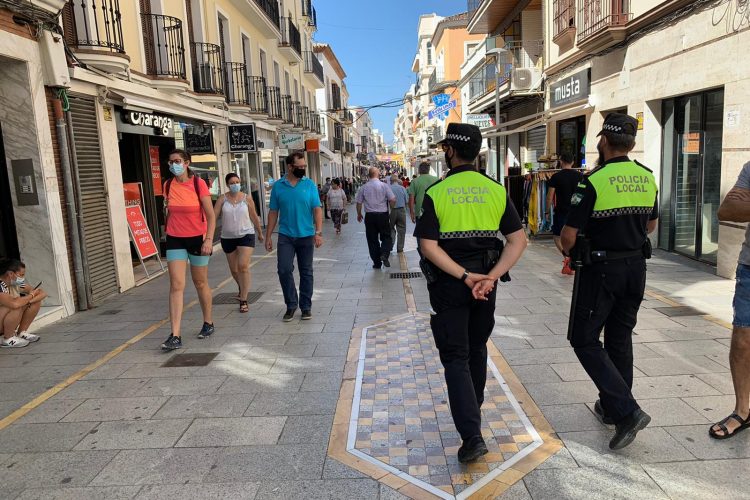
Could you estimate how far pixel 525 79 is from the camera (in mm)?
16109

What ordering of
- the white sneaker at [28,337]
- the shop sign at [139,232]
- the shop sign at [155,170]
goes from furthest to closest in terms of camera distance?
the shop sign at [155,170] → the shop sign at [139,232] → the white sneaker at [28,337]

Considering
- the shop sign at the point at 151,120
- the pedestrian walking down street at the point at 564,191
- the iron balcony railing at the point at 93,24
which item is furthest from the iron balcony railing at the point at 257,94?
the pedestrian walking down street at the point at 564,191

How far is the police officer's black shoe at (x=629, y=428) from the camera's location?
3.03m

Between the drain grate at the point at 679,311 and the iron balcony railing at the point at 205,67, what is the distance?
1058cm

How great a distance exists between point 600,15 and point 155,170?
9.61m

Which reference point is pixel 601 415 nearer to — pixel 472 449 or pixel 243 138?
pixel 472 449

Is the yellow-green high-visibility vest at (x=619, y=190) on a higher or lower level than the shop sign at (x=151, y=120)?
lower

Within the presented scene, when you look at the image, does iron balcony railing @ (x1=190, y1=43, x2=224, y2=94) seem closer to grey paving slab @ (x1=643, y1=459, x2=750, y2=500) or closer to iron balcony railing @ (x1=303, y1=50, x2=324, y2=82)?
grey paving slab @ (x1=643, y1=459, x2=750, y2=500)

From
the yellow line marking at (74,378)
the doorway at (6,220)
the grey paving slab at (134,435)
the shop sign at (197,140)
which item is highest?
the shop sign at (197,140)

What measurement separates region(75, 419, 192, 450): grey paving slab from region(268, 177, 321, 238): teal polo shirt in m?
2.89

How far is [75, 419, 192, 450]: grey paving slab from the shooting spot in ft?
11.2

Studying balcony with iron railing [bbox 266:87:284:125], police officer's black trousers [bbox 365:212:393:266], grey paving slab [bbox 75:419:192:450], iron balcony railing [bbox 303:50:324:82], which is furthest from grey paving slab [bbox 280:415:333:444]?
iron balcony railing [bbox 303:50:324:82]

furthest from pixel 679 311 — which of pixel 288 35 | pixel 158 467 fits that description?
pixel 288 35

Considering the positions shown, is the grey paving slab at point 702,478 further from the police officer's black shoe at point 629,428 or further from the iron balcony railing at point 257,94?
the iron balcony railing at point 257,94
